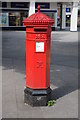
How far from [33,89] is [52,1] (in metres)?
26.8

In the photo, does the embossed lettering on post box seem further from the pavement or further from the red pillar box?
the pavement

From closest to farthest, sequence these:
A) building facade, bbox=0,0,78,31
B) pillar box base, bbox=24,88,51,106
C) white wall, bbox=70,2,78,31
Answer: pillar box base, bbox=24,88,51,106, white wall, bbox=70,2,78,31, building facade, bbox=0,0,78,31

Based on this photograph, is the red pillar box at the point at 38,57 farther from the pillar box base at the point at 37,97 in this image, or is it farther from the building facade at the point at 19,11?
the building facade at the point at 19,11

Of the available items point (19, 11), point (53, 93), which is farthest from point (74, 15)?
point (53, 93)

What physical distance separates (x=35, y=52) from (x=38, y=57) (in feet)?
0.41

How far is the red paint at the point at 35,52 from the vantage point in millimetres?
4996

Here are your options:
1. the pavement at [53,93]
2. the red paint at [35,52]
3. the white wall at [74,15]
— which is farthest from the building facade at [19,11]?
the red paint at [35,52]

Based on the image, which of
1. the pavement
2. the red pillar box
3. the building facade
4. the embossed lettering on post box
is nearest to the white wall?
the building facade

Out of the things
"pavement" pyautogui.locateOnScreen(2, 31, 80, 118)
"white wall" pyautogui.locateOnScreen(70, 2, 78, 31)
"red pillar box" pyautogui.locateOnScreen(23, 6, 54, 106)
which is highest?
"white wall" pyautogui.locateOnScreen(70, 2, 78, 31)

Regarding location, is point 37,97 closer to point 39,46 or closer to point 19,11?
point 39,46

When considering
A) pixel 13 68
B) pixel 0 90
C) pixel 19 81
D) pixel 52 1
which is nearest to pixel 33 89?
pixel 0 90

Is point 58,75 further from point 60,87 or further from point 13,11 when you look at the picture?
point 13,11

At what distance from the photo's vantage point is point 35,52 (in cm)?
514

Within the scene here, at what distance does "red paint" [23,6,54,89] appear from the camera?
5.00m
